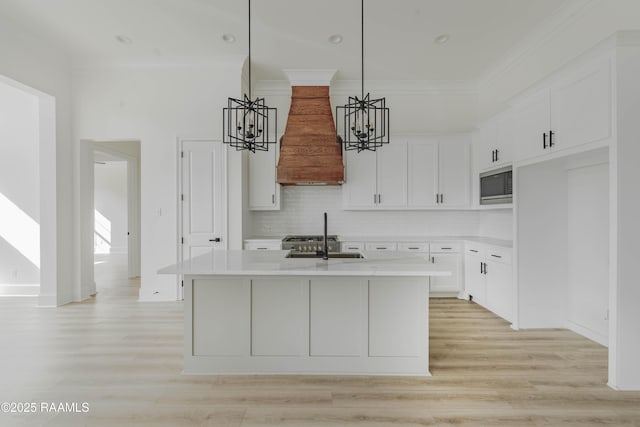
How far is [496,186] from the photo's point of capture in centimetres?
447

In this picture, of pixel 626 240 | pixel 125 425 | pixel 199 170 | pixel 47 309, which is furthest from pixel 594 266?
pixel 47 309

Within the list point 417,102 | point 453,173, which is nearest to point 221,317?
point 453,173

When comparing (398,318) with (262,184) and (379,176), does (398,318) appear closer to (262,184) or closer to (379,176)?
(379,176)

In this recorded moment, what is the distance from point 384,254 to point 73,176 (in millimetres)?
4599

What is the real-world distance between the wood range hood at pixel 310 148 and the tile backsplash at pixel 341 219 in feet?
2.53

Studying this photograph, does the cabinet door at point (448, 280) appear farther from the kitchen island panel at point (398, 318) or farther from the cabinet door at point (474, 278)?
the kitchen island panel at point (398, 318)

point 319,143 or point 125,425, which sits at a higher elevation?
point 319,143

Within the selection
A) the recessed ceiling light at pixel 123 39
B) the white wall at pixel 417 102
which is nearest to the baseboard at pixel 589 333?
the white wall at pixel 417 102

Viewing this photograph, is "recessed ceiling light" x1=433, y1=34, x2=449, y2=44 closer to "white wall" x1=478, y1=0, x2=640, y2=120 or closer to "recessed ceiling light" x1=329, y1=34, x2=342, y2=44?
"white wall" x1=478, y1=0, x2=640, y2=120

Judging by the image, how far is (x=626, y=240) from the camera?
252cm

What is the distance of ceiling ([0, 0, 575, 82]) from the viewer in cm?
359

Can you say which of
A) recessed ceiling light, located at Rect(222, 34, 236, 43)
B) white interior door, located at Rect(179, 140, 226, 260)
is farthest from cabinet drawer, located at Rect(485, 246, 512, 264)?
recessed ceiling light, located at Rect(222, 34, 236, 43)

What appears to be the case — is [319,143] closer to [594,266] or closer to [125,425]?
[594,266]

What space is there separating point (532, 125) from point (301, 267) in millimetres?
2933
